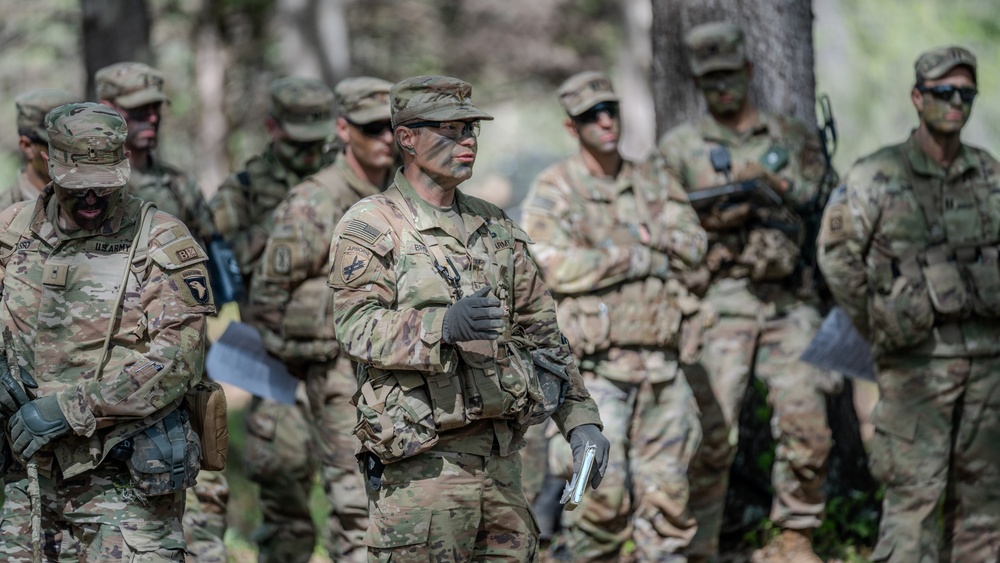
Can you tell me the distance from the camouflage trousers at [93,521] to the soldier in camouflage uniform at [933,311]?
3.77m

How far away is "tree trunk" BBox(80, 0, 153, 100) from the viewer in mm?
12664

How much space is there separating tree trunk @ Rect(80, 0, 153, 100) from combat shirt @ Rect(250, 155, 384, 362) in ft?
20.4

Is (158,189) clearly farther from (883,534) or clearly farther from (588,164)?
(883,534)

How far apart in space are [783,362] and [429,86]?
11.9 feet

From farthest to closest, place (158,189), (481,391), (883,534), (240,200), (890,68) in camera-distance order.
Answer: (890,68) → (240,200) → (158,189) → (883,534) → (481,391)

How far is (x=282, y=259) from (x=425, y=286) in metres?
2.33

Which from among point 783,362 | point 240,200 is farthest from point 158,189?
point 783,362

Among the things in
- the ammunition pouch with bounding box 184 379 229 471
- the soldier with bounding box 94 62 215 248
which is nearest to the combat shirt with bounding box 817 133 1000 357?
the ammunition pouch with bounding box 184 379 229 471

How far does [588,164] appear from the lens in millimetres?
7527

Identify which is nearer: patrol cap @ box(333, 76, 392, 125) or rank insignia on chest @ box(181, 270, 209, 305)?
rank insignia on chest @ box(181, 270, 209, 305)

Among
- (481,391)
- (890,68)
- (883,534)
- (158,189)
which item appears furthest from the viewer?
(890,68)

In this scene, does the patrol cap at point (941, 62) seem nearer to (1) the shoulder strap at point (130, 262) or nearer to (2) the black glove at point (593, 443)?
(2) the black glove at point (593, 443)

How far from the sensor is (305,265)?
708 centimetres

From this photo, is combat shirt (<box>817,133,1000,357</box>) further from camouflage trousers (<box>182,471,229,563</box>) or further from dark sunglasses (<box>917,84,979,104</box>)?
camouflage trousers (<box>182,471,229,563</box>)
